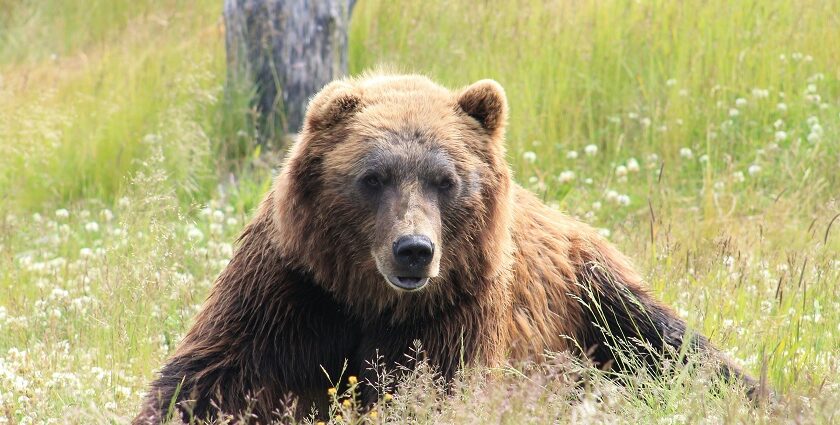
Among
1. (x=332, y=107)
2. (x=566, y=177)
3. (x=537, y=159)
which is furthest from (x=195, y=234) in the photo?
(x=332, y=107)

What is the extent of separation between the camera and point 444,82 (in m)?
8.92

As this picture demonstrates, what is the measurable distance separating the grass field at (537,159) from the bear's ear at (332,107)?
125 cm

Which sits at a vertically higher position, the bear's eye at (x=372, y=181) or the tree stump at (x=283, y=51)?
the bear's eye at (x=372, y=181)

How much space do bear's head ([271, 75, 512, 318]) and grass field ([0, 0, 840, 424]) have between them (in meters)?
0.94

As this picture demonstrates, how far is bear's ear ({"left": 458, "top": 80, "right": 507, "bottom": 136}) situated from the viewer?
15.8 feet

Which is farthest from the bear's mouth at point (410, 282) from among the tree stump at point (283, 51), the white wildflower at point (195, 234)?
the tree stump at point (283, 51)

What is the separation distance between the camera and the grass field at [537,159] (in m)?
5.78

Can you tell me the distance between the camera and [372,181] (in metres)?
4.56

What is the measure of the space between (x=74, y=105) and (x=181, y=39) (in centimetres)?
159

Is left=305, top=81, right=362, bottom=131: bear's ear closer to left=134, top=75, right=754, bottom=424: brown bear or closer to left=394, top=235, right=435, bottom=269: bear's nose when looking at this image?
left=134, top=75, right=754, bottom=424: brown bear

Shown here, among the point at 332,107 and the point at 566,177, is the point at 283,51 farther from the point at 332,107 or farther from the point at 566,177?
the point at 332,107

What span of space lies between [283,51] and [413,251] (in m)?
4.57

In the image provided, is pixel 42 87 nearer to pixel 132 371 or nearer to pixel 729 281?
pixel 132 371

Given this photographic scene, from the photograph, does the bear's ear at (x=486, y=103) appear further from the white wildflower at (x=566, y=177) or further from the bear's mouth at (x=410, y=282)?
the white wildflower at (x=566, y=177)
